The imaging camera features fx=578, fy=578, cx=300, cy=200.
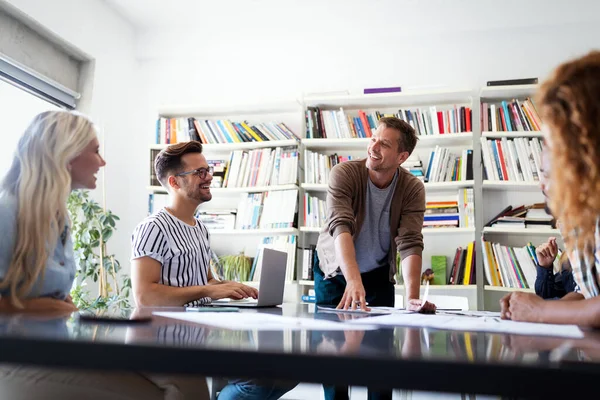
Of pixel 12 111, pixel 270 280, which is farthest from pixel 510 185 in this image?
pixel 12 111

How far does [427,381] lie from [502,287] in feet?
11.2

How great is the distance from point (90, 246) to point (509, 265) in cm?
274

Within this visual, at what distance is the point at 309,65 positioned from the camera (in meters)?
4.52

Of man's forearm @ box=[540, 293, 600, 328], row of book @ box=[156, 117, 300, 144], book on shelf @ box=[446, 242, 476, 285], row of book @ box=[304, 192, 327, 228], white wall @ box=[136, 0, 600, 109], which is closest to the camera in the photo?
man's forearm @ box=[540, 293, 600, 328]

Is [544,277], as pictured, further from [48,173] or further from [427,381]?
[427,381]

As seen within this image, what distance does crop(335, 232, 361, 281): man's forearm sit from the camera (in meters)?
2.13

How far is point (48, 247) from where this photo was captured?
55.0 inches

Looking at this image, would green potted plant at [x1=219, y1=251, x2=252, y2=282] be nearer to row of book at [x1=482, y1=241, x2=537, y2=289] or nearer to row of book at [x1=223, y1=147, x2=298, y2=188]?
row of book at [x1=223, y1=147, x2=298, y2=188]

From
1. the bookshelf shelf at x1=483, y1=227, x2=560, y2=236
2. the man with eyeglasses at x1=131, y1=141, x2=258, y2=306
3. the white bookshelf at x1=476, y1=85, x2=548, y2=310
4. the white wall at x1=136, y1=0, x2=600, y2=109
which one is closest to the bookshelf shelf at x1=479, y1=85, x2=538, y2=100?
the white bookshelf at x1=476, y1=85, x2=548, y2=310

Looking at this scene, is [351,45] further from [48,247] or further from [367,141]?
[48,247]

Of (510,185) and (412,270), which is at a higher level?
(510,185)

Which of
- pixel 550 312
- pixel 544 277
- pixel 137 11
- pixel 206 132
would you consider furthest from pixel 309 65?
pixel 550 312

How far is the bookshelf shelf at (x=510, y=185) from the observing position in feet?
12.4

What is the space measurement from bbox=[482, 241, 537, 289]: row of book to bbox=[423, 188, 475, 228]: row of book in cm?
21
